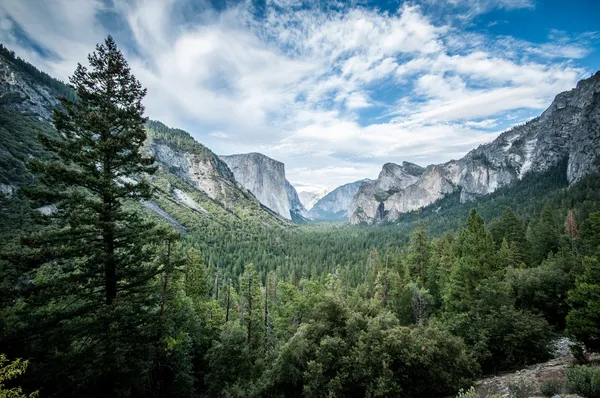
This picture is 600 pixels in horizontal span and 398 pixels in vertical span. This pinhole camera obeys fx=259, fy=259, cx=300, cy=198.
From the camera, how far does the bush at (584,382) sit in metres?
7.14

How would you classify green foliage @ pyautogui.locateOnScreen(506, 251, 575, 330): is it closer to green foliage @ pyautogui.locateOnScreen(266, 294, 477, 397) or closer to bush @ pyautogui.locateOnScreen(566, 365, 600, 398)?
green foliage @ pyautogui.locateOnScreen(266, 294, 477, 397)

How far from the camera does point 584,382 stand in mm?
7648

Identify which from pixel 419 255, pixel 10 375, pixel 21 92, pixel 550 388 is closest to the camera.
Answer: pixel 10 375

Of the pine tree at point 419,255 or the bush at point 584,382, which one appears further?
the pine tree at point 419,255

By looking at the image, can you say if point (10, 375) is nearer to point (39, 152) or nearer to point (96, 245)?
point (96, 245)

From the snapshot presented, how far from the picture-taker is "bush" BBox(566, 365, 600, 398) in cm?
714

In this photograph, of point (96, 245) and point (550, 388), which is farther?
point (96, 245)

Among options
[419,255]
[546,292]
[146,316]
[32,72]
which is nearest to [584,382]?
[146,316]

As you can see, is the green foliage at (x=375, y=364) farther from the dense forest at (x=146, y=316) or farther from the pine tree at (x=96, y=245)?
the pine tree at (x=96, y=245)

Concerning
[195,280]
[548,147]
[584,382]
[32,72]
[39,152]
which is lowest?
[195,280]

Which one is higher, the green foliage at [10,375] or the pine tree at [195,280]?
the green foliage at [10,375]

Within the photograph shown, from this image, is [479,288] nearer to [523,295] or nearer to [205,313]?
[523,295]

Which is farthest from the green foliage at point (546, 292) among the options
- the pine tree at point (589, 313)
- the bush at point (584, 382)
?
the bush at point (584, 382)

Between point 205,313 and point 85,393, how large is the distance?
1699cm
